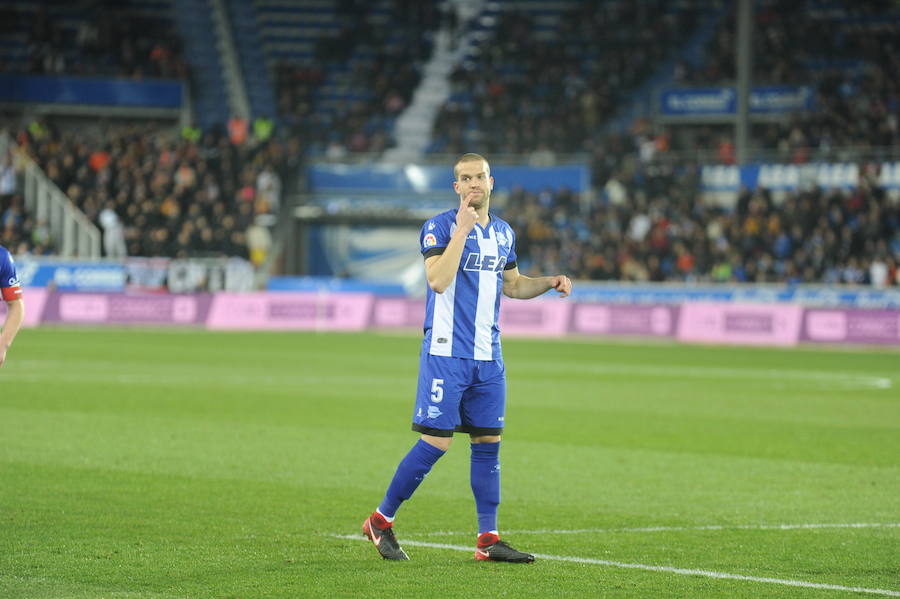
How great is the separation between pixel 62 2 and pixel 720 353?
31.3 metres

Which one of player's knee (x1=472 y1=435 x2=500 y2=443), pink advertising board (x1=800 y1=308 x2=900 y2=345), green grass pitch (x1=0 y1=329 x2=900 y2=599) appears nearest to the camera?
green grass pitch (x1=0 y1=329 x2=900 y2=599)

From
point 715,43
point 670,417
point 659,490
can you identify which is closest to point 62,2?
point 715,43

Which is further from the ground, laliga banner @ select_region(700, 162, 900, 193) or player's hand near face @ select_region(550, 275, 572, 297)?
laliga banner @ select_region(700, 162, 900, 193)

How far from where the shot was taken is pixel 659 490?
11.3 meters

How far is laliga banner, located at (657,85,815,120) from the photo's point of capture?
4250cm

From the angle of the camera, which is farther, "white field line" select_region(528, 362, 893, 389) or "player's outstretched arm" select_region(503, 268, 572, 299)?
"white field line" select_region(528, 362, 893, 389)

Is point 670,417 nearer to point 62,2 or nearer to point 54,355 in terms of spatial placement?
point 54,355

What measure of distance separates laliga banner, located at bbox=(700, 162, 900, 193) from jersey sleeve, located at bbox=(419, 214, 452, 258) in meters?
31.0

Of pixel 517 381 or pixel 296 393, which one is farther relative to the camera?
pixel 517 381

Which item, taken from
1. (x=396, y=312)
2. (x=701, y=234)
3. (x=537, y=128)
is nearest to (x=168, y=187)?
(x=396, y=312)

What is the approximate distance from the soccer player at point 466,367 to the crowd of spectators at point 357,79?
39.4 metres

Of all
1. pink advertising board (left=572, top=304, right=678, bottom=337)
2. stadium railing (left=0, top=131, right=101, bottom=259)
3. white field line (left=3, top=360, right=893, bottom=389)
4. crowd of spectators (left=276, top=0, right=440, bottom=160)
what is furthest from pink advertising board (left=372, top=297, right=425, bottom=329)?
crowd of spectators (left=276, top=0, right=440, bottom=160)

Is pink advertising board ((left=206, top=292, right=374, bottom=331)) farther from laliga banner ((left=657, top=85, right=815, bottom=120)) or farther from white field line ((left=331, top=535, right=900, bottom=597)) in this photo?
white field line ((left=331, top=535, right=900, bottom=597))

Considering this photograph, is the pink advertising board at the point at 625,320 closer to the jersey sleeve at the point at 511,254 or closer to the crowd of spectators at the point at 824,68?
the crowd of spectators at the point at 824,68
